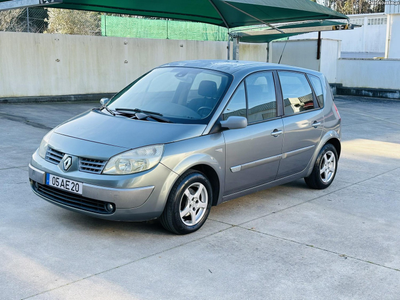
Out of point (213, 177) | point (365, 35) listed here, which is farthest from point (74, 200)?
point (365, 35)

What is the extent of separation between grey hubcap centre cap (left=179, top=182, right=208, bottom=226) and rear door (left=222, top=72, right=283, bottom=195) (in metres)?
0.36

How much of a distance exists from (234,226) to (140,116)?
4.90ft

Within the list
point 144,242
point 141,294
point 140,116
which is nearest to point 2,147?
point 140,116

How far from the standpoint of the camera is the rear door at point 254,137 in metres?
5.23

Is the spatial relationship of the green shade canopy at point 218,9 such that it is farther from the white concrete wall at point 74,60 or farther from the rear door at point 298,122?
the rear door at point 298,122

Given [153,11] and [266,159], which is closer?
[266,159]

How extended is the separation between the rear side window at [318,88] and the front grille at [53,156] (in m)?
3.49

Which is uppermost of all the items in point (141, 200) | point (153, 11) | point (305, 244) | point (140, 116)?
point (153, 11)

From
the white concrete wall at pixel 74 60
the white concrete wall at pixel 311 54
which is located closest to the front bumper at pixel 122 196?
the white concrete wall at pixel 74 60

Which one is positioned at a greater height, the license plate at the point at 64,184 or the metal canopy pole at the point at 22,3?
the metal canopy pole at the point at 22,3

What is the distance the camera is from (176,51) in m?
18.4

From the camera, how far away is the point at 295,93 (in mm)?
6215

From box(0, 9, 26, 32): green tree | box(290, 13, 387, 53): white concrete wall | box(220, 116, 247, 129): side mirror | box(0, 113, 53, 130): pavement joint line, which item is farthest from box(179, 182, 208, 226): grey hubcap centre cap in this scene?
box(290, 13, 387, 53): white concrete wall

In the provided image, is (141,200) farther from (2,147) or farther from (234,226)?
(2,147)
